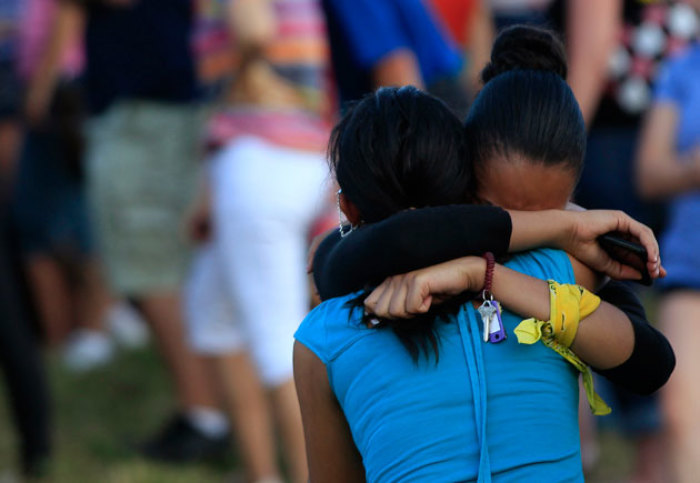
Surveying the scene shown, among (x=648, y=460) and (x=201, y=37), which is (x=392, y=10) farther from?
(x=648, y=460)

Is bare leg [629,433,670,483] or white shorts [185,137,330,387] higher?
white shorts [185,137,330,387]

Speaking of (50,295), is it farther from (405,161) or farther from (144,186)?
(405,161)

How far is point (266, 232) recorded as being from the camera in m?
3.44

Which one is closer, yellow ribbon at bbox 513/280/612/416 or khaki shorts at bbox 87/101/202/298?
yellow ribbon at bbox 513/280/612/416

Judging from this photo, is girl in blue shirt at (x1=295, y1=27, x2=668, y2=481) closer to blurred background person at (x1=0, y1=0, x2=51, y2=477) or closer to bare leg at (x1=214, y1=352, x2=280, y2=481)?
bare leg at (x1=214, y1=352, x2=280, y2=481)

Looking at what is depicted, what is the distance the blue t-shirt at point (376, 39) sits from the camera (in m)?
3.22

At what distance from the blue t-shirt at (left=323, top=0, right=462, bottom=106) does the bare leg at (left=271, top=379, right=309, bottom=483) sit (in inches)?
36.2

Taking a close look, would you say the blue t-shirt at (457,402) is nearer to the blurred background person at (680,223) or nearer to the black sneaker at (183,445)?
the blurred background person at (680,223)

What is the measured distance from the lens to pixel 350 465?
172cm

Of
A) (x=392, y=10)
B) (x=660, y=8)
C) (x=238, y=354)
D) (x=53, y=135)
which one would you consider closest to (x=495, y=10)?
(x=660, y=8)

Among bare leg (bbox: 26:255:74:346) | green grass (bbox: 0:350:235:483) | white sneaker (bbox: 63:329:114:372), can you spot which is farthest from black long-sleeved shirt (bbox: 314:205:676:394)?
bare leg (bbox: 26:255:74:346)

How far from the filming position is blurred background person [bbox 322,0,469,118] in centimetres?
321

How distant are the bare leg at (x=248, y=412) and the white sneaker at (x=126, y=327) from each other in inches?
91.5

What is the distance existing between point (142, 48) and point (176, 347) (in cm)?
115
